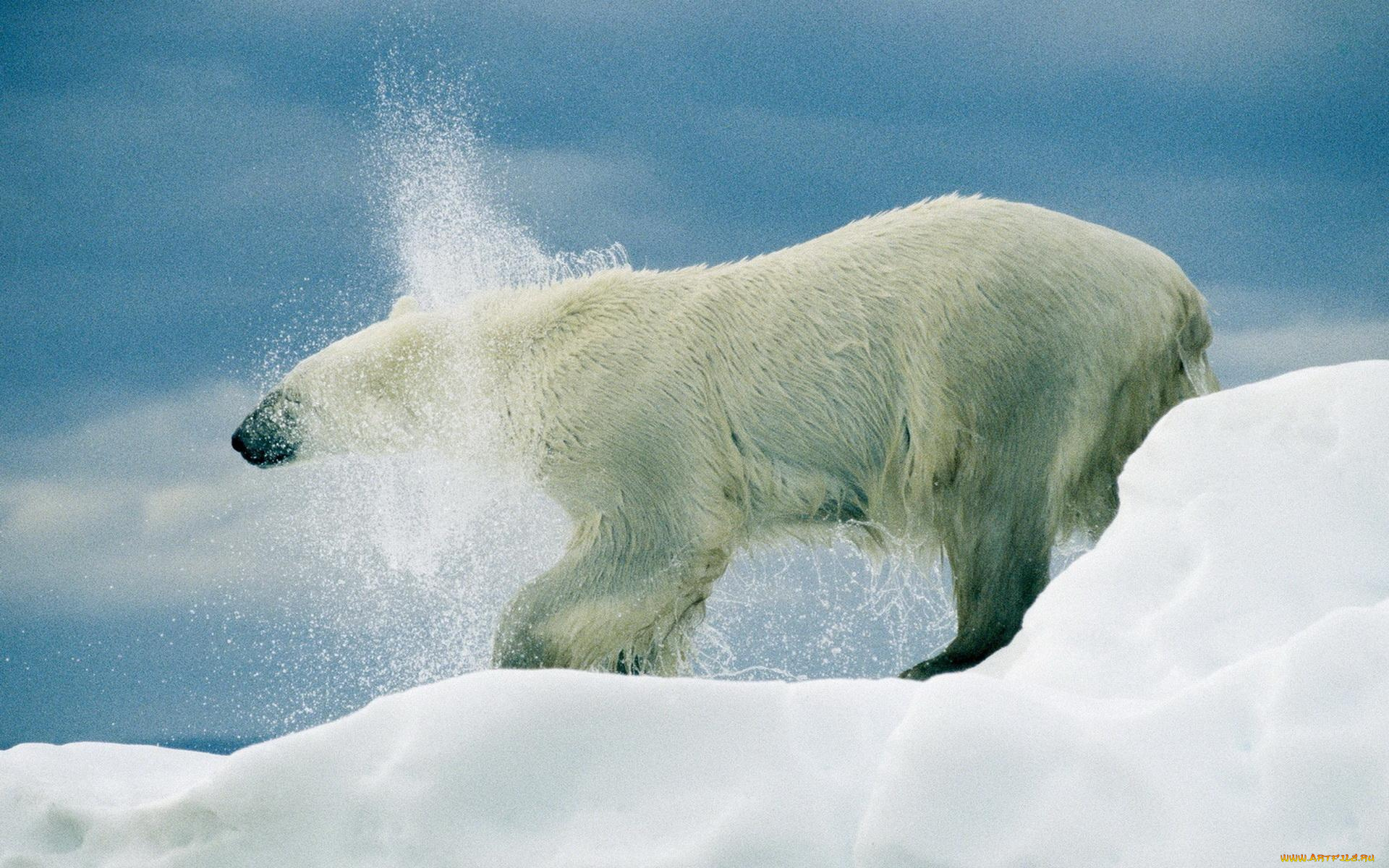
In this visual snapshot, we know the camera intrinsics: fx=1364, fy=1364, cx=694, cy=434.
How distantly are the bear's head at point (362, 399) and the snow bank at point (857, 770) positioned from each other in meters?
3.38

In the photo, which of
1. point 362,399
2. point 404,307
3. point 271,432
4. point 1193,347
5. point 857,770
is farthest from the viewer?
point 404,307

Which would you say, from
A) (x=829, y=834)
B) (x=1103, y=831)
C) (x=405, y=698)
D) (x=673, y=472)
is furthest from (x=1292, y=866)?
(x=673, y=472)

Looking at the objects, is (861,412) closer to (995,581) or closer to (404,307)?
(995,581)

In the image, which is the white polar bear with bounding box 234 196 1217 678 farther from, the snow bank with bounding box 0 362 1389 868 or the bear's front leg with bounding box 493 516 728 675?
the snow bank with bounding box 0 362 1389 868

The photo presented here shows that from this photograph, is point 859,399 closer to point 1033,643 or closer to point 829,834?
point 1033,643

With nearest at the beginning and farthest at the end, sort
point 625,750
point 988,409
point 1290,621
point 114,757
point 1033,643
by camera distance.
A: point 625,750
point 1290,621
point 1033,643
point 114,757
point 988,409

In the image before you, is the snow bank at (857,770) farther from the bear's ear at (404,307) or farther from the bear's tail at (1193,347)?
the bear's ear at (404,307)

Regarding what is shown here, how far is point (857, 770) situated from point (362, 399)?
4.58 m

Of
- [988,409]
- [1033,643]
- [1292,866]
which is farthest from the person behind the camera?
[988,409]

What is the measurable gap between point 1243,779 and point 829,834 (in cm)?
87

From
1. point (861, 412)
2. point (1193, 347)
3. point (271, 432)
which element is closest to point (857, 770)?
point (861, 412)

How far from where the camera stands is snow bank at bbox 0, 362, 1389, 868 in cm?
279

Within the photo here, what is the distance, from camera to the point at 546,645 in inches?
239

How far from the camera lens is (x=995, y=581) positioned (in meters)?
6.01
